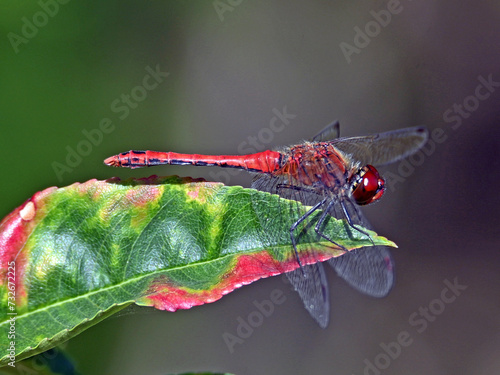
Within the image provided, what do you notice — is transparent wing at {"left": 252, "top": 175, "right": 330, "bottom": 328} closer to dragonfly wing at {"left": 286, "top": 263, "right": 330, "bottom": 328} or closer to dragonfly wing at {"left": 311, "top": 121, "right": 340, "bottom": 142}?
dragonfly wing at {"left": 286, "top": 263, "right": 330, "bottom": 328}

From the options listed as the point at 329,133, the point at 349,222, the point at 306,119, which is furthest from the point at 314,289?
the point at 306,119

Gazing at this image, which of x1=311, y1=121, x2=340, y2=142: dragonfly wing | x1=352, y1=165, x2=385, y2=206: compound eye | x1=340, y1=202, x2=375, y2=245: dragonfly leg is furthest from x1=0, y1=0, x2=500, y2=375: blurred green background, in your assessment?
x1=340, y1=202, x2=375, y2=245: dragonfly leg

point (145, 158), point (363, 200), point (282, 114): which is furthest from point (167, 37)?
point (363, 200)

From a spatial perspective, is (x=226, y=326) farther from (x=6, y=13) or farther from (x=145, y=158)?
(x=6, y=13)

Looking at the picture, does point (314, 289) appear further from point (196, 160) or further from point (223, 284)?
point (223, 284)

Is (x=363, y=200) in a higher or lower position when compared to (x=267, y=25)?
lower

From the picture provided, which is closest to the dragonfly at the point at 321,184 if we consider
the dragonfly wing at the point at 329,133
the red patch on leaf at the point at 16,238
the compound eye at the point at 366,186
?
the compound eye at the point at 366,186
